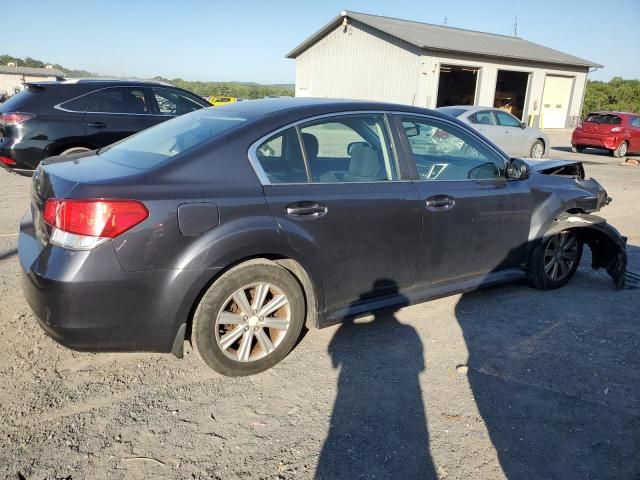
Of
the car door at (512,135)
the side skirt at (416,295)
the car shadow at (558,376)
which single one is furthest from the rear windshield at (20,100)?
the car door at (512,135)

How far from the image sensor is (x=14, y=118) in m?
6.99

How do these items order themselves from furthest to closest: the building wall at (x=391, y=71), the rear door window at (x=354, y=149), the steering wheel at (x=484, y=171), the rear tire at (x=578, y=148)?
the building wall at (x=391, y=71)
the rear tire at (x=578, y=148)
the steering wheel at (x=484, y=171)
the rear door window at (x=354, y=149)

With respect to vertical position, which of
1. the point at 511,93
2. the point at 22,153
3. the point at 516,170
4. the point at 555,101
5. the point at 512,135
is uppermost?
the point at 511,93

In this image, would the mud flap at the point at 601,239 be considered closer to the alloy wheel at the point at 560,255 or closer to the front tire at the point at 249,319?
the alloy wheel at the point at 560,255

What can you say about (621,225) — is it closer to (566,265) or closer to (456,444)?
(566,265)

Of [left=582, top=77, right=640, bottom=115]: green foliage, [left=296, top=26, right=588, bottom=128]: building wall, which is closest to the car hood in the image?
[left=296, top=26, right=588, bottom=128]: building wall

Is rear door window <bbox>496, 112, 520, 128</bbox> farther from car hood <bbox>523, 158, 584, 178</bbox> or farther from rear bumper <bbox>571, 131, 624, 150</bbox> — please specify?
car hood <bbox>523, 158, 584, 178</bbox>

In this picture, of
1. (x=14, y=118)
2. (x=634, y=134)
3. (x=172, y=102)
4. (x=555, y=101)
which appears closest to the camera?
(x=14, y=118)

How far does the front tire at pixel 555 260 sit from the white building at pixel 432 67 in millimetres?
20502

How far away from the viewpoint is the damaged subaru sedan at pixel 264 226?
8.67ft

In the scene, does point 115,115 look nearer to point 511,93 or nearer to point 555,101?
point 555,101

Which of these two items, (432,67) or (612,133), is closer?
(612,133)

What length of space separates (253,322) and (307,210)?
75 cm

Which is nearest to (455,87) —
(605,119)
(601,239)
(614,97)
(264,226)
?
(614,97)
